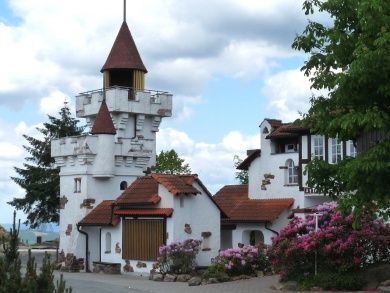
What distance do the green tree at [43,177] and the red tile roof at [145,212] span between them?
1700cm

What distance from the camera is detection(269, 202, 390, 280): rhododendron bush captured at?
2317cm

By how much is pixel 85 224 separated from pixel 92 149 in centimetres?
396

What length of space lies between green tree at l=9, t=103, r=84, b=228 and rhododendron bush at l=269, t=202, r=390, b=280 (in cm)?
2823

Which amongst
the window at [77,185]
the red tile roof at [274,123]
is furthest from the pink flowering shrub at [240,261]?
the window at [77,185]

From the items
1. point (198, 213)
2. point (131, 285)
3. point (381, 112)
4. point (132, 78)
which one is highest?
point (132, 78)

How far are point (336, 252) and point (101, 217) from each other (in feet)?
51.1

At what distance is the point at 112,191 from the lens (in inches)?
1519

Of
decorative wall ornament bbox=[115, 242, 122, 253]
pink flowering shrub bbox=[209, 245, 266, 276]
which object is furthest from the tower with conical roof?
pink flowering shrub bbox=[209, 245, 266, 276]

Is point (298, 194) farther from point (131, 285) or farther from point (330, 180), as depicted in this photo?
point (330, 180)

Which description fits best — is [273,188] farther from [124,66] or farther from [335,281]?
[335,281]

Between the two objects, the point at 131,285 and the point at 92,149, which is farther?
the point at 92,149

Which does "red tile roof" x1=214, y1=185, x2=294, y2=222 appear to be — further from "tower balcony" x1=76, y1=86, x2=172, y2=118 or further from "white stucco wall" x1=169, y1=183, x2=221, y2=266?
"tower balcony" x1=76, y1=86, x2=172, y2=118

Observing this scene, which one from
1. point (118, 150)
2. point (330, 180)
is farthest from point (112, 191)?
point (330, 180)

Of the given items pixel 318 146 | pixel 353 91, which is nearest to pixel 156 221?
pixel 318 146
